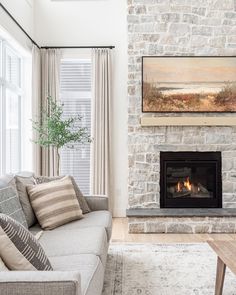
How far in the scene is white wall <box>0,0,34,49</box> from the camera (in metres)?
4.59

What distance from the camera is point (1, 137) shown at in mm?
4926

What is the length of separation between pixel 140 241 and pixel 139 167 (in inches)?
48.4

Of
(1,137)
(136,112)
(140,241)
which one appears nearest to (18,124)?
(1,137)

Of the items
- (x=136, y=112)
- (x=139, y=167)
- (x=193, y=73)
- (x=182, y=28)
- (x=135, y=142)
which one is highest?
(x=182, y=28)

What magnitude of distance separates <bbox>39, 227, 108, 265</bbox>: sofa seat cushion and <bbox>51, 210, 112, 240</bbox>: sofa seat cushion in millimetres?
131

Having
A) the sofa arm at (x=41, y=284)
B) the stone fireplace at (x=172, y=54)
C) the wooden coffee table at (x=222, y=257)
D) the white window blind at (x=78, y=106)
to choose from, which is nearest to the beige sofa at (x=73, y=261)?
Result: the sofa arm at (x=41, y=284)

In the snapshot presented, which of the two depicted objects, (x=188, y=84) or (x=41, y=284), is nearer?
(x=41, y=284)

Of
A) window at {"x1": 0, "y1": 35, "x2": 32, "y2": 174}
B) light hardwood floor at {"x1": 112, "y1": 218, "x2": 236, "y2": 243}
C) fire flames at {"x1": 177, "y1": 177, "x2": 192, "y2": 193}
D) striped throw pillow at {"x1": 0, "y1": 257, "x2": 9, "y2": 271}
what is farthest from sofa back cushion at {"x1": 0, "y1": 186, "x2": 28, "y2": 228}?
fire flames at {"x1": 177, "y1": 177, "x2": 192, "y2": 193}

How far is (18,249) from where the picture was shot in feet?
5.79

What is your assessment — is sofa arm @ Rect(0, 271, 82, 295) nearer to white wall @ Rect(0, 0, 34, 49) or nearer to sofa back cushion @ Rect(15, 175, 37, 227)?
sofa back cushion @ Rect(15, 175, 37, 227)

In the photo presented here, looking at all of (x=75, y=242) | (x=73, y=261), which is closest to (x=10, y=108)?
(x=75, y=242)

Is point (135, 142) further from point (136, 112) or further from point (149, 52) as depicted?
point (149, 52)

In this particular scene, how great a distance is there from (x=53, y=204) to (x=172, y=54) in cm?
310

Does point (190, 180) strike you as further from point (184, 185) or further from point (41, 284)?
point (41, 284)
